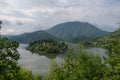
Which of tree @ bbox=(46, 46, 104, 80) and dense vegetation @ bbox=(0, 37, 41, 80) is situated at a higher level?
dense vegetation @ bbox=(0, 37, 41, 80)

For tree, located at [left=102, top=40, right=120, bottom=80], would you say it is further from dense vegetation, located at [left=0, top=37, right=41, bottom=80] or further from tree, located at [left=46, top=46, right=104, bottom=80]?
dense vegetation, located at [left=0, top=37, right=41, bottom=80]

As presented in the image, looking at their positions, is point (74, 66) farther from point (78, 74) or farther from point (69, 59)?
point (78, 74)

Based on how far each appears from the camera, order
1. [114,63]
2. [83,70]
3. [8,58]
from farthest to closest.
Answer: [83,70] → [114,63] → [8,58]

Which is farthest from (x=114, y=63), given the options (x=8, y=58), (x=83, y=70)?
(x=8, y=58)

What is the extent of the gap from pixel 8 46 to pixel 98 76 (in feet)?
62.9

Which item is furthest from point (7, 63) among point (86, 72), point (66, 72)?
point (66, 72)

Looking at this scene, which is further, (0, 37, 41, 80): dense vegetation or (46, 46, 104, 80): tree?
(46, 46, 104, 80): tree

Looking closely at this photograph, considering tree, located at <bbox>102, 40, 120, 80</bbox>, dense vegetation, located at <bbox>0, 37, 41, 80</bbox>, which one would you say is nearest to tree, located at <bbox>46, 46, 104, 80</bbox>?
tree, located at <bbox>102, 40, 120, 80</bbox>

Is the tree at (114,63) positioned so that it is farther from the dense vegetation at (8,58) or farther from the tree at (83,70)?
the dense vegetation at (8,58)

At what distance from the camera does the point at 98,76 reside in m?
30.4

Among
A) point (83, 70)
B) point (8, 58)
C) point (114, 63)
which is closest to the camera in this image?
point (8, 58)

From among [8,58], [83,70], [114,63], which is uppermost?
[8,58]

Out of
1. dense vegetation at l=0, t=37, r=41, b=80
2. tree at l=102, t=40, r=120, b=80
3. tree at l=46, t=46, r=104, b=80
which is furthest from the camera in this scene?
tree at l=46, t=46, r=104, b=80

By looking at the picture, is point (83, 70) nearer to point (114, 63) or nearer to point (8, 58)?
point (114, 63)
